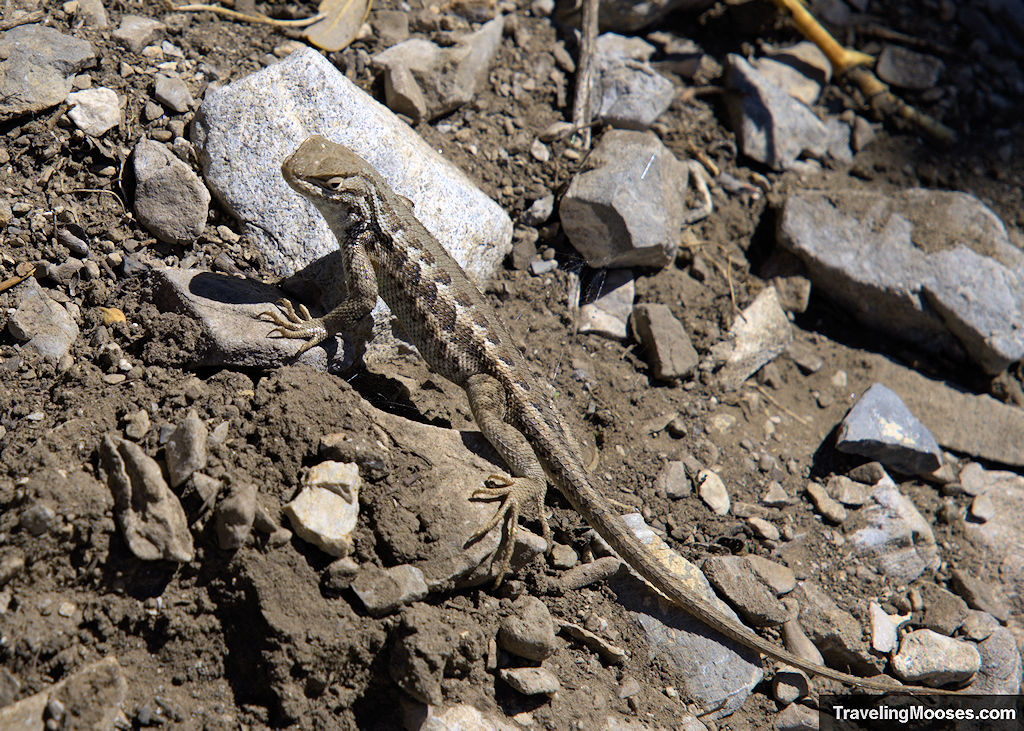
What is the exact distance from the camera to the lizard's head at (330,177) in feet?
12.5

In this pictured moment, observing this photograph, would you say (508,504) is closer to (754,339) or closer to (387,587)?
(387,587)

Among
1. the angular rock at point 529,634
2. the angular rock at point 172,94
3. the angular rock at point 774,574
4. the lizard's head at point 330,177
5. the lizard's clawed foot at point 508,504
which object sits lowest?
the angular rock at point 774,574

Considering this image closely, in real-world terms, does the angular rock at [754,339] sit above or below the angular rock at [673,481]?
above

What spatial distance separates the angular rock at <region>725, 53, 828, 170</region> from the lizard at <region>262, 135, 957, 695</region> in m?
2.96

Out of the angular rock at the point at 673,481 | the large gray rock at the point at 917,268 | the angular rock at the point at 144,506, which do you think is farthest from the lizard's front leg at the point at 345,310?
the large gray rock at the point at 917,268

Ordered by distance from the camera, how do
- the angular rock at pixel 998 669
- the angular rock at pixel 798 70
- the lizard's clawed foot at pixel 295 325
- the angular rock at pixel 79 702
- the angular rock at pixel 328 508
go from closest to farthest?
the angular rock at pixel 79 702, the angular rock at pixel 328 508, the lizard's clawed foot at pixel 295 325, the angular rock at pixel 998 669, the angular rock at pixel 798 70

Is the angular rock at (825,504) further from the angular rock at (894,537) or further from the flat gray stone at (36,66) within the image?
the flat gray stone at (36,66)

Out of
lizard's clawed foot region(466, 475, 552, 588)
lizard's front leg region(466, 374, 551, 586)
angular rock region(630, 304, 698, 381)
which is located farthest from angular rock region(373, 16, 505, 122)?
lizard's clawed foot region(466, 475, 552, 588)

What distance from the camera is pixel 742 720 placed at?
143 inches

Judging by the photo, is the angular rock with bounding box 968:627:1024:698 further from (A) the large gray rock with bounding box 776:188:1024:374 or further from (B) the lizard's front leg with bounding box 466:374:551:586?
(B) the lizard's front leg with bounding box 466:374:551:586

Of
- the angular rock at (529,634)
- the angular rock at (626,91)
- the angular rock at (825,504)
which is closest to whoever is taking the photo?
the angular rock at (529,634)

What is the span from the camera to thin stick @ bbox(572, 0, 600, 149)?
528 cm

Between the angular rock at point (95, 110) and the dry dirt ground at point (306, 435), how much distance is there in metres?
0.08

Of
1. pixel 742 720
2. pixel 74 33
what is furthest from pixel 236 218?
pixel 742 720
